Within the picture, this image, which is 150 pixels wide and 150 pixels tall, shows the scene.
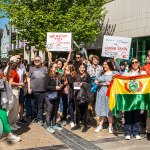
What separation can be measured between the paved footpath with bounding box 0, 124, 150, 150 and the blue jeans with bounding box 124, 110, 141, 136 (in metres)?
0.20

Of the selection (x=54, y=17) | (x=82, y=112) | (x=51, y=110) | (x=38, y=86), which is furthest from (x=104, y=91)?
(x=54, y=17)

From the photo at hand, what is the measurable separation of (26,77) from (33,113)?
100 centimetres

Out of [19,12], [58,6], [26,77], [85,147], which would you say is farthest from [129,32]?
[85,147]

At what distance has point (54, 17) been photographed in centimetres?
2247

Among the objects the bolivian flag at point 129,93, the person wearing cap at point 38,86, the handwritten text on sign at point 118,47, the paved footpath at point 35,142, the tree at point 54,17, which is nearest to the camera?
the paved footpath at point 35,142

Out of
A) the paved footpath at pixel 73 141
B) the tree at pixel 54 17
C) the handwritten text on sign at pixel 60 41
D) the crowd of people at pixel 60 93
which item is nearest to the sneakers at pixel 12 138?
the crowd of people at pixel 60 93

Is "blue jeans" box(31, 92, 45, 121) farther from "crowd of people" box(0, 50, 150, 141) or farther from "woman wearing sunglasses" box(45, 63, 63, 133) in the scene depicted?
"woman wearing sunglasses" box(45, 63, 63, 133)

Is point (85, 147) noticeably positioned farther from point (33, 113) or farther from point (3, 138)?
point (33, 113)

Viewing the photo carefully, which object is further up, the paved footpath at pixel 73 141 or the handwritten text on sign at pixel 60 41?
the handwritten text on sign at pixel 60 41

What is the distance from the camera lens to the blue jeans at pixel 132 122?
25.6 ft

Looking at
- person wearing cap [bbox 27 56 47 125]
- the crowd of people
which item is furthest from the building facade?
person wearing cap [bbox 27 56 47 125]

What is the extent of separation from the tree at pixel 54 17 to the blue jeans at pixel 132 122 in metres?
14.4

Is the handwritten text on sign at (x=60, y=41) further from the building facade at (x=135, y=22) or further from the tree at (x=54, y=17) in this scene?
the tree at (x=54, y=17)

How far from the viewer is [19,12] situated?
2266 centimetres
